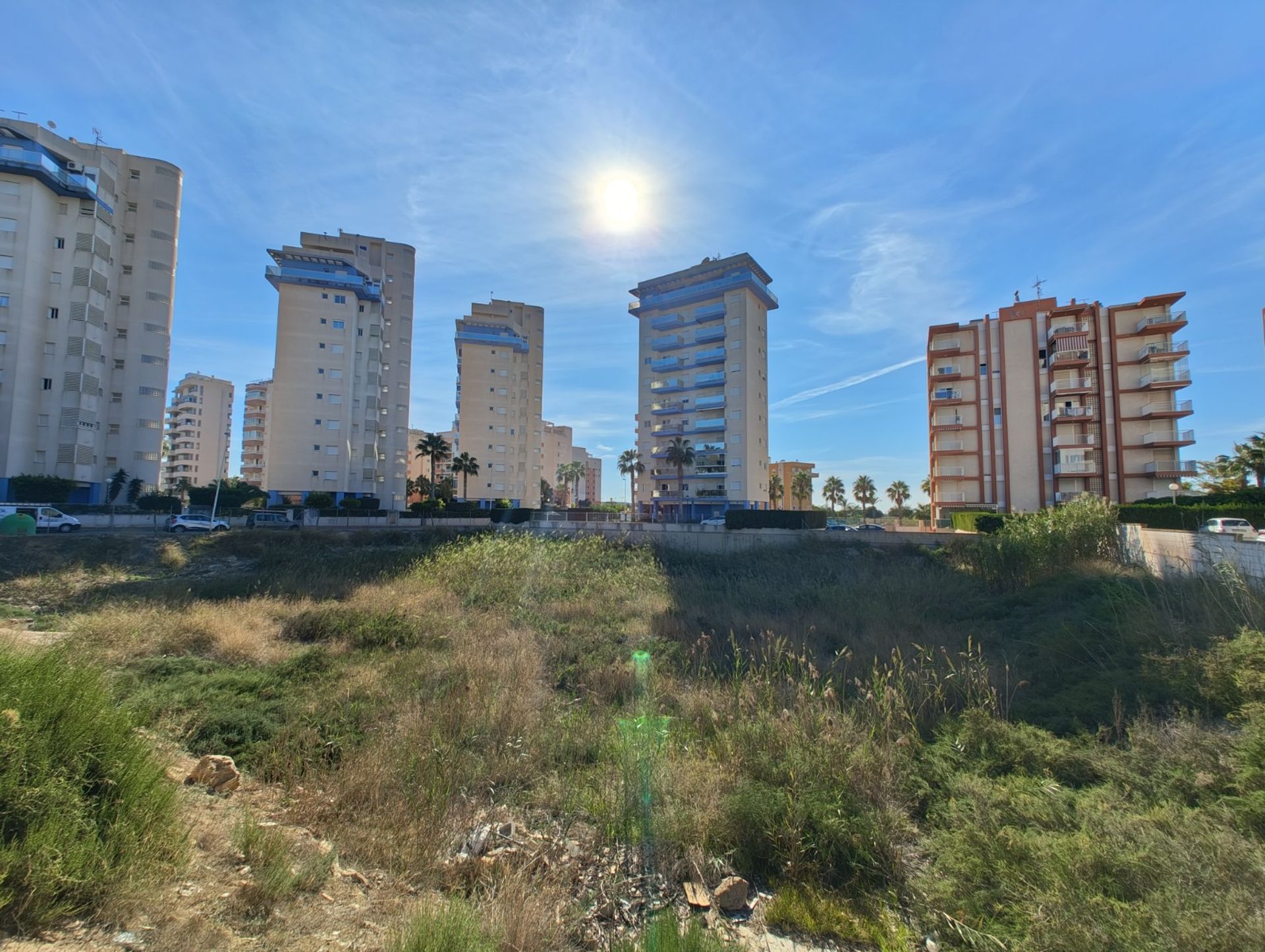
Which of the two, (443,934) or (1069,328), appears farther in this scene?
(1069,328)

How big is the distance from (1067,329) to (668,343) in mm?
37158

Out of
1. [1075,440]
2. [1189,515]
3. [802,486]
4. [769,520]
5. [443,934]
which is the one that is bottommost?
[443,934]

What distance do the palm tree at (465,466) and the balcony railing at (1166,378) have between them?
2557 inches

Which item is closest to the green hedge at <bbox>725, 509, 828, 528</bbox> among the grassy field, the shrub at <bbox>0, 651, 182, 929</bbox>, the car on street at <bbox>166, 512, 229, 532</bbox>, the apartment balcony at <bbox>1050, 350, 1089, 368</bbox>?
the grassy field

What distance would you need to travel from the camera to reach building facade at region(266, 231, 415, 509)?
181 feet

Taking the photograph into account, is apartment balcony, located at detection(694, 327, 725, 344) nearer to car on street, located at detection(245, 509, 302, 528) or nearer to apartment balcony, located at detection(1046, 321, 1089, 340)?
apartment balcony, located at detection(1046, 321, 1089, 340)

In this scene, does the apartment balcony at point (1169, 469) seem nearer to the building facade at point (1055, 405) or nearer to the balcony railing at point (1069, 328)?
the building facade at point (1055, 405)

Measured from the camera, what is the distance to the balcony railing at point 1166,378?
144 ft

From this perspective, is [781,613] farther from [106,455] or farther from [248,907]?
[106,455]

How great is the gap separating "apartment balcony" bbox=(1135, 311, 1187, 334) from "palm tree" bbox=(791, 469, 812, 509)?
49.6m

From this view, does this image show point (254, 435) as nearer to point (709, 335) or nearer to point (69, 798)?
point (709, 335)

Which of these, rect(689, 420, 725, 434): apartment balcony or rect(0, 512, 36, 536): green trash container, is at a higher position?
rect(689, 420, 725, 434): apartment balcony

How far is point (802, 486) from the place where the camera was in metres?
92.4

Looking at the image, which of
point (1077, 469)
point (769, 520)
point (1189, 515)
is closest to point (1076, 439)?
point (1077, 469)
